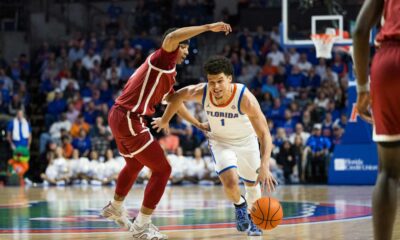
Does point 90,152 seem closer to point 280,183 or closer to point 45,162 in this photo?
point 45,162

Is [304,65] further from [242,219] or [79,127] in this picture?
[242,219]

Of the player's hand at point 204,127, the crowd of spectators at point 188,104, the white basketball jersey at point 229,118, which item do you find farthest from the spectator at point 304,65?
the white basketball jersey at point 229,118

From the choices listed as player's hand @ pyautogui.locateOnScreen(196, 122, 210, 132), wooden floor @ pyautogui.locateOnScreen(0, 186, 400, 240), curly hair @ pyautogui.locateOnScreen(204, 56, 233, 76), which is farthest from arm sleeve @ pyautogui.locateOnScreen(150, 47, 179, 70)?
wooden floor @ pyautogui.locateOnScreen(0, 186, 400, 240)

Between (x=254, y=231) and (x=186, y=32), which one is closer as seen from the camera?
(x=186, y=32)

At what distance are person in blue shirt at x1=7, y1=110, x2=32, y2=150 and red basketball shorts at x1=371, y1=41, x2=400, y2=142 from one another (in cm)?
1636

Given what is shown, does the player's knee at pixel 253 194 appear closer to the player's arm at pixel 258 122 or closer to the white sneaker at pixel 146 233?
the player's arm at pixel 258 122

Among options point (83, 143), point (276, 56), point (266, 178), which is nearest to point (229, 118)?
point (266, 178)

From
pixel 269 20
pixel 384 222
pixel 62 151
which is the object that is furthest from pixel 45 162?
pixel 384 222

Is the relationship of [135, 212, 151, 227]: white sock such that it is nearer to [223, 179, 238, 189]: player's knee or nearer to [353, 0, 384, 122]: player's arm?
[223, 179, 238, 189]: player's knee

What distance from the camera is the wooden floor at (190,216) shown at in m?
7.79

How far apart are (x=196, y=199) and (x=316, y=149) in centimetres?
551

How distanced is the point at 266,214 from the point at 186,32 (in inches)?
71.5

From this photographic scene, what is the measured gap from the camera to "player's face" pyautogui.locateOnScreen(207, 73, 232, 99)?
7.65m

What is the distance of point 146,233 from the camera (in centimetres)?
743
